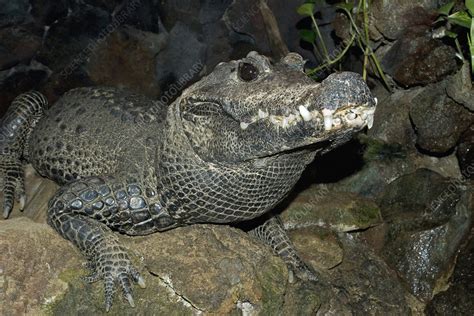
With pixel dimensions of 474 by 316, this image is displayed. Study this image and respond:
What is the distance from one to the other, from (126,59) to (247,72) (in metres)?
3.60

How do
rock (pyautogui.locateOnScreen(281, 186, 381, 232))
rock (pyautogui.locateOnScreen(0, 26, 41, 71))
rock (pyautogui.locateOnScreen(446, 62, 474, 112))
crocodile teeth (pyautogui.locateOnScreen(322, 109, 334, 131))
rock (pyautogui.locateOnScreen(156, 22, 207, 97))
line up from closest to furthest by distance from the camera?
1. crocodile teeth (pyautogui.locateOnScreen(322, 109, 334, 131))
2. rock (pyautogui.locateOnScreen(281, 186, 381, 232))
3. rock (pyautogui.locateOnScreen(446, 62, 474, 112))
4. rock (pyautogui.locateOnScreen(0, 26, 41, 71))
5. rock (pyautogui.locateOnScreen(156, 22, 207, 97))

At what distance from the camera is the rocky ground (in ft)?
10.4

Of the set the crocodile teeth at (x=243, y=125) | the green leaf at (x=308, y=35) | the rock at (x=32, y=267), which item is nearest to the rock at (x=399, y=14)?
the green leaf at (x=308, y=35)

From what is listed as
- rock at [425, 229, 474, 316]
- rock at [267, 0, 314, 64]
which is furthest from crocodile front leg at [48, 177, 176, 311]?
rock at [267, 0, 314, 64]

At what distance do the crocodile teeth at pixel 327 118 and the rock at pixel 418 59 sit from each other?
2.80 m

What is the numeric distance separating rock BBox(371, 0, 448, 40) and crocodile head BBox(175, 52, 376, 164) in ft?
8.09

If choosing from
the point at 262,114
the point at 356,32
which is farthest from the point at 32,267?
the point at 356,32

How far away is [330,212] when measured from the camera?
439 cm

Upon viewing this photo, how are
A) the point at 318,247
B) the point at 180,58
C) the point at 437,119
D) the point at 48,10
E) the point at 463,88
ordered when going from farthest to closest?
the point at 180,58
the point at 48,10
the point at 437,119
the point at 463,88
the point at 318,247

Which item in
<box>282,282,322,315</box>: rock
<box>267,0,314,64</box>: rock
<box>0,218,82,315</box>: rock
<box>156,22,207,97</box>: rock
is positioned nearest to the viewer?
<box>0,218,82,315</box>: rock

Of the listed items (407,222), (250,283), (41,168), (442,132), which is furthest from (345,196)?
(41,168)

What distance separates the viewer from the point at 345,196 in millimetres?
4641

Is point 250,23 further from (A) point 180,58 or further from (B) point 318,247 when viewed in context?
(B) point 318,247

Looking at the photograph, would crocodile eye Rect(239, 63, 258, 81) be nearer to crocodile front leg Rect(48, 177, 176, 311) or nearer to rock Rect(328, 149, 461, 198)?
crocodile front leg Rect(48, 177, 176, 311)
